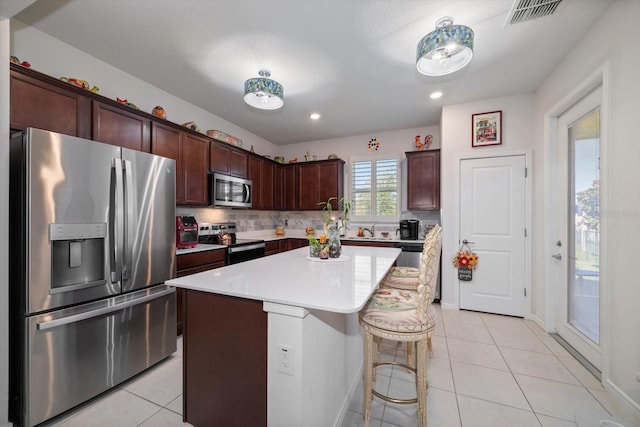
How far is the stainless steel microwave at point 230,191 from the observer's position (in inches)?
133

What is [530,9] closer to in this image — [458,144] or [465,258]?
[458,144]

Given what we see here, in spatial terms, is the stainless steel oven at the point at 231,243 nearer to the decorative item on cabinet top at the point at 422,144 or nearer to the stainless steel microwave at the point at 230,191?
the stainless steel microwave at the point at 230,191

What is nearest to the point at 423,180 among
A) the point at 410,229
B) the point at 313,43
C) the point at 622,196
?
the point at 410,229

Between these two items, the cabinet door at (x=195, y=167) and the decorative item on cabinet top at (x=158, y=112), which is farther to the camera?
the cabinet door at (x=195, y=167)

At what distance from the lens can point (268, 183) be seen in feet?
15.5

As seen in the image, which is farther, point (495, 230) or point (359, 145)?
point (359, 145)

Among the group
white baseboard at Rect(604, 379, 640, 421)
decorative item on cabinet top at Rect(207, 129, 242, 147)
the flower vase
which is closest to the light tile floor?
white baseboard at Rect(604, 379, 640, 421)

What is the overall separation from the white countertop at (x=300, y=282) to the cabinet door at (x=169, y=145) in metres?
1.60

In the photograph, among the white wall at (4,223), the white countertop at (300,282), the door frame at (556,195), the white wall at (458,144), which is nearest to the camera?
the white countertop at (300,282)

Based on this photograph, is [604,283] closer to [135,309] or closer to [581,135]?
[581,135]

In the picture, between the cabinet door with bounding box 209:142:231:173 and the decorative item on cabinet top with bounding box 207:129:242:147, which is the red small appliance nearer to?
the cabinet door with bounding box 209:142:231:173

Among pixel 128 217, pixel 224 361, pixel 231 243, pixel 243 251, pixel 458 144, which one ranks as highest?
pixel 458 144

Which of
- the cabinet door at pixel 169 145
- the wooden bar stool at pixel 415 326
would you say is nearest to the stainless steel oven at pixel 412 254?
the wooden bar stool at pixel 415 326

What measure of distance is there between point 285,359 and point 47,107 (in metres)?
2.45
